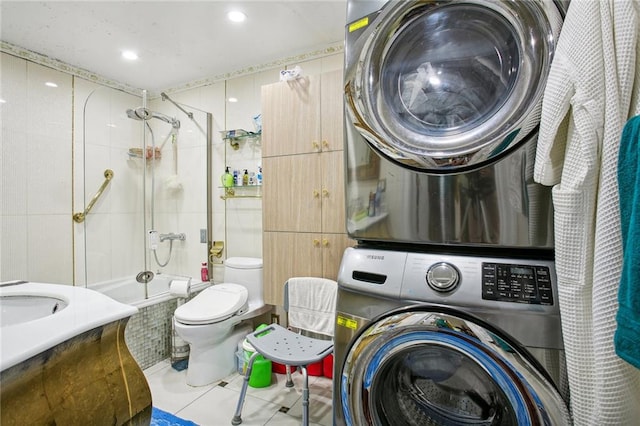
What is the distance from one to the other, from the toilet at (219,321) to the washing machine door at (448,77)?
1605 mm

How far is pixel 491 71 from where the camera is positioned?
79 cm

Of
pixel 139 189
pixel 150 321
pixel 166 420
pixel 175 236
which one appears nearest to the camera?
pixel 166 420

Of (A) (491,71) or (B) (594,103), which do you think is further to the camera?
(A) (491,71)

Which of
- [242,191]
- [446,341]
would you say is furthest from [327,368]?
[242,191]

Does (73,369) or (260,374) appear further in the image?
(260,374)

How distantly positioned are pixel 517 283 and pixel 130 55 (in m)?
2.95

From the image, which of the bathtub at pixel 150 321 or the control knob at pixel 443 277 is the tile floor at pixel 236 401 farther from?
the control knob at pixel 443 277

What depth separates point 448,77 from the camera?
839 mm

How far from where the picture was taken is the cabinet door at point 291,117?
71.2 inches

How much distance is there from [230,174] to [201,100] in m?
0.87

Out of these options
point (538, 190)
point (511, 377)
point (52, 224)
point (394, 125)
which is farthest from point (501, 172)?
point (52, 224)

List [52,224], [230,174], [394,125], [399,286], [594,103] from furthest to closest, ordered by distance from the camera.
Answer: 1. [230,174]
2. [52,224]
3. [394,125]
4. [399,286]
5. [594,103]

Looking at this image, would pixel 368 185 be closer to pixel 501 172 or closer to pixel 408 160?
pixel 408 160

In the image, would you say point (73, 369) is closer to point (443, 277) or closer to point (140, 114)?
point (443, 277)
